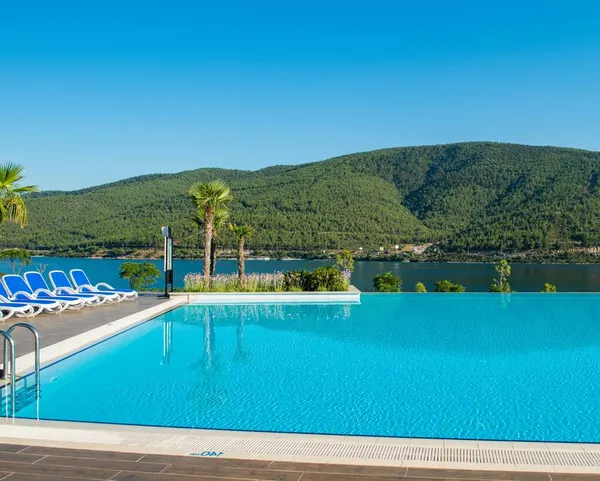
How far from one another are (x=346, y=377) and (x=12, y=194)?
305 inches

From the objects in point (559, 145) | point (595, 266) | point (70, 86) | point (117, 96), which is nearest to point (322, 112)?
point (117, 96)

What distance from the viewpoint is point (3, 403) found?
16.1 feet

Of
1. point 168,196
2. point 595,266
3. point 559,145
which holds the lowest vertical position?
point 595,266

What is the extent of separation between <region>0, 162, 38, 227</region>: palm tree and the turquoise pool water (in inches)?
126

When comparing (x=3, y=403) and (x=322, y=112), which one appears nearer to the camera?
(x=3, y=403)

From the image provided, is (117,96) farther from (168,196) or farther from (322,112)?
(168,196)

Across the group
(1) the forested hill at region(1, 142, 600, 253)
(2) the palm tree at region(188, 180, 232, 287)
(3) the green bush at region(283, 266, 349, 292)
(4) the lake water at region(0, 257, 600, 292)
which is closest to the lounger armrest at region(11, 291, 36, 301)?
(2) the palm tree at region(188, 180, 232, 287)

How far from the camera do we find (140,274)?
22.5 metres

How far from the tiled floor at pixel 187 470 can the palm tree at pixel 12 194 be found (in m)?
8.19

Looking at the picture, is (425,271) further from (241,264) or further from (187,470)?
(187,470)

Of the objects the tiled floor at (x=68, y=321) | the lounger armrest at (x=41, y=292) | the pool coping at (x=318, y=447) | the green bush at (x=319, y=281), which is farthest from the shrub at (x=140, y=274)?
the pool coping at (x=318, y=447)

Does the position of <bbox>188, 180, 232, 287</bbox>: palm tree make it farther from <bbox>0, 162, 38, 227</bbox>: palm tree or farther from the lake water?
the lake water

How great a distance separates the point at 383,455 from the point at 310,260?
49.6 m

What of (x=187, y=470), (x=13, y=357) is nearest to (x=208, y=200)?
(x=13, y=357)
